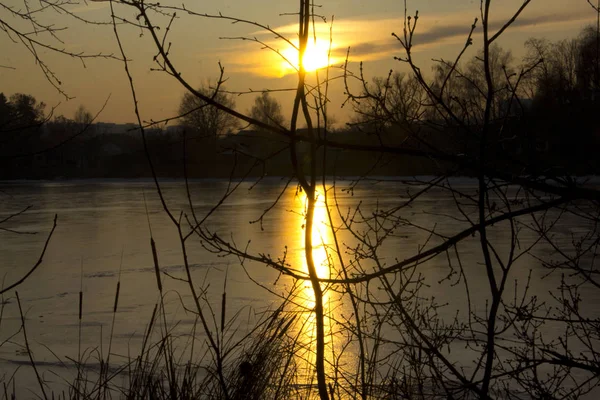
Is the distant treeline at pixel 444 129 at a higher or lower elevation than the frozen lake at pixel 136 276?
higher

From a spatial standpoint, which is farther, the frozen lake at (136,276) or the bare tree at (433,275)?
the frozen lake at (136,276)

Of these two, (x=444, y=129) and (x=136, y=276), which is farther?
(x=136, y=276)

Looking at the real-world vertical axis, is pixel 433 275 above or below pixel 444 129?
below

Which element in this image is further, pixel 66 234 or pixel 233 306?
pixel 66 234

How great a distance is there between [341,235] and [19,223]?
28.4ft

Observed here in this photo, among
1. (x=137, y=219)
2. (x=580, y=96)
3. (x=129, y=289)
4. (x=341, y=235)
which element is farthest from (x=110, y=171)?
(x=580, y=96)

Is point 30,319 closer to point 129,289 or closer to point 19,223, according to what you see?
point 129,289

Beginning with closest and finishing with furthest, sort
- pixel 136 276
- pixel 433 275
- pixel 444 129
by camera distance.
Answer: pixel 444 129 → pixel 433 275 → pixel 136 276

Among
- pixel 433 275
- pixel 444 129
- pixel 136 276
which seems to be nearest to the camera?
pixel 444 129

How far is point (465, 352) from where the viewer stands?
21.2ft

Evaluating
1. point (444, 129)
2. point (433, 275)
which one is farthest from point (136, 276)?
point (444, 129)

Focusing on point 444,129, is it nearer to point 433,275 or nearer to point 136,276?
point 433,275

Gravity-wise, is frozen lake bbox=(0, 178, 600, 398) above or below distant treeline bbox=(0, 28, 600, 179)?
below

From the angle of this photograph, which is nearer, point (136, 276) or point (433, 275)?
point (433, 275)
